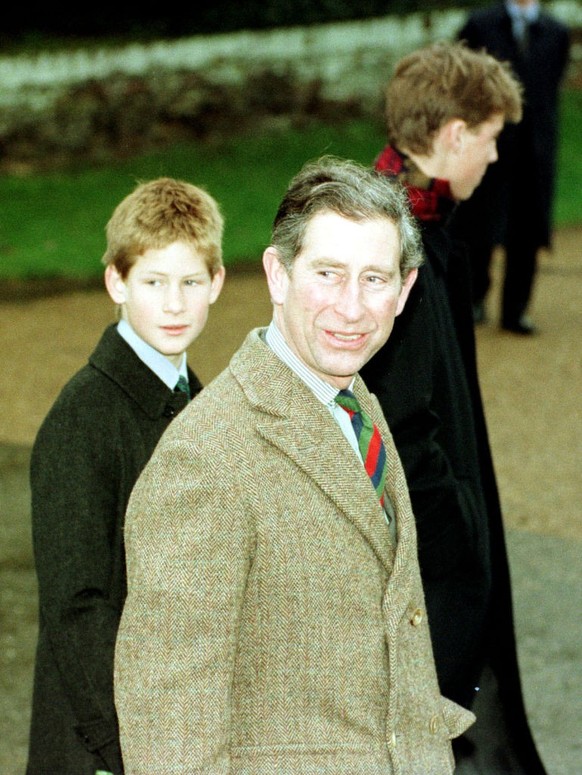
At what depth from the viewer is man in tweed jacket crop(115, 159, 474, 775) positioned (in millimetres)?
2156

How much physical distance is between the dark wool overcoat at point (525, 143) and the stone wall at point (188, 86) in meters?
6.65

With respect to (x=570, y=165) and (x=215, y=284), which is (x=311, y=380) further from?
(x=570, y=165)

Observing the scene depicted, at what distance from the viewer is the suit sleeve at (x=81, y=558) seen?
9.27 ft

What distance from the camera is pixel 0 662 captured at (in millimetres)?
5121

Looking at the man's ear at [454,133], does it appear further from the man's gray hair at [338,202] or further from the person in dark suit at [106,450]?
the man's gray hair at [338,202]

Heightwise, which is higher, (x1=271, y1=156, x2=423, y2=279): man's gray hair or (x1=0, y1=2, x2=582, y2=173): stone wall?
(x1=271, y1=156, x2=423, y2=279): man's gray hair

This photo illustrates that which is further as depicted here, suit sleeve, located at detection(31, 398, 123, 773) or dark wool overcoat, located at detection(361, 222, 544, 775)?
dark wool overcoat, located at detection(361, 222, 544, 775)

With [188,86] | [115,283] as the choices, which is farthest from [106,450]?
[188,86]

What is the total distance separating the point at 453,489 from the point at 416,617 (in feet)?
2.68

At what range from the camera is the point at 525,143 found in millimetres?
9570

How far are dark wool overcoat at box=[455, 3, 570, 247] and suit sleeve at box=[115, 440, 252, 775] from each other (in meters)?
7.22

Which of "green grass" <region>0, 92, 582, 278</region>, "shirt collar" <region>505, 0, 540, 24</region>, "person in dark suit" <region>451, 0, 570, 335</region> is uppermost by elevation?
"shirt collar" <region>505, 0, 540, 24</region>

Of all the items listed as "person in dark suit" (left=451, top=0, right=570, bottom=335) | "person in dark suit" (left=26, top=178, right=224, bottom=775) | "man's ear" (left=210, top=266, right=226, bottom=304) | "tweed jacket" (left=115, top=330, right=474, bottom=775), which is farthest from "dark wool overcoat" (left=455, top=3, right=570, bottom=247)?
"tweed jacket" (left=115, top=330, right=474, bottom=775)

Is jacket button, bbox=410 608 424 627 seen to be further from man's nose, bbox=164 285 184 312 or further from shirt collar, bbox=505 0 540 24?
shirt collar, bbox=505 0 540 24
